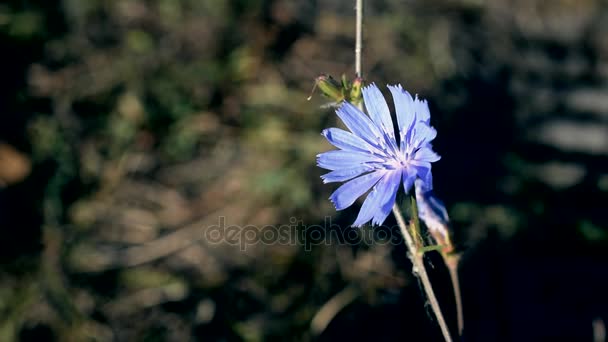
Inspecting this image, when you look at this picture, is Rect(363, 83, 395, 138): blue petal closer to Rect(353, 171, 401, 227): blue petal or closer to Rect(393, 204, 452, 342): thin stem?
Rect(353, 171, 401, 227): blue petal

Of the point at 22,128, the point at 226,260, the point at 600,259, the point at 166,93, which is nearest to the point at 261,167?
the point at 226,260

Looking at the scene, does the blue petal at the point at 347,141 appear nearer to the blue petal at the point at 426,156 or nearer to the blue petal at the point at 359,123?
the blue petal at the point at 359,123

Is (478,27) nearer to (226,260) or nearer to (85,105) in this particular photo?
(226,260)

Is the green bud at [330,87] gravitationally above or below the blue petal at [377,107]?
above

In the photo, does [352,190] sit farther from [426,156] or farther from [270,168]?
[270,168]

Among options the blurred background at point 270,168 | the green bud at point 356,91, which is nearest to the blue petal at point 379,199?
the green bud at point 356,91

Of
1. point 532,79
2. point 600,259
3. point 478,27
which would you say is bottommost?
point 600,259
